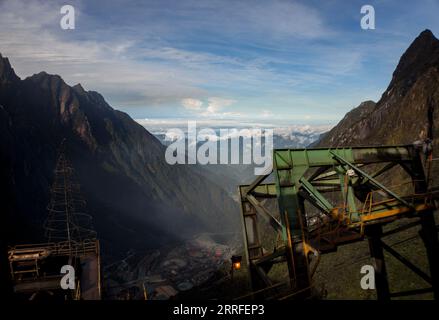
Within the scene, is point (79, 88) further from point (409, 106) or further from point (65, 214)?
point (409, 106)

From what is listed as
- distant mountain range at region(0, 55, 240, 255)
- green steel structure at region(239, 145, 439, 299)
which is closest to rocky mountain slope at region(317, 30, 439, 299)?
green steel structure at region(239, 145, 439, 299)

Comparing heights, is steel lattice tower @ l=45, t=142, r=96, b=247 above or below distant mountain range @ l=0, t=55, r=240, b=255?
below

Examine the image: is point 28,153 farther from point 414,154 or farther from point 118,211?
point 414,154

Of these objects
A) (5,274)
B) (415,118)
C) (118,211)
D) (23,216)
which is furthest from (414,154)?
(118,211)

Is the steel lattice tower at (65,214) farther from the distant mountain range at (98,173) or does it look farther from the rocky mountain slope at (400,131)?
the rocky mountain slope at (400,131)

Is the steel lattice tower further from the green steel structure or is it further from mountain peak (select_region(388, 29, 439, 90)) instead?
mountain peak (select_region(388, 29, 439, 90))

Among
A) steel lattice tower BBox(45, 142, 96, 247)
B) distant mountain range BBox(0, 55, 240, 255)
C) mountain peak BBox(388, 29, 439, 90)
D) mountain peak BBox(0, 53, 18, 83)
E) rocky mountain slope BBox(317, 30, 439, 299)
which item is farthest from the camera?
mountain peak BBox(0, 53, 18, 83)

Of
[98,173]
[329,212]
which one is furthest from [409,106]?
[98,173]
